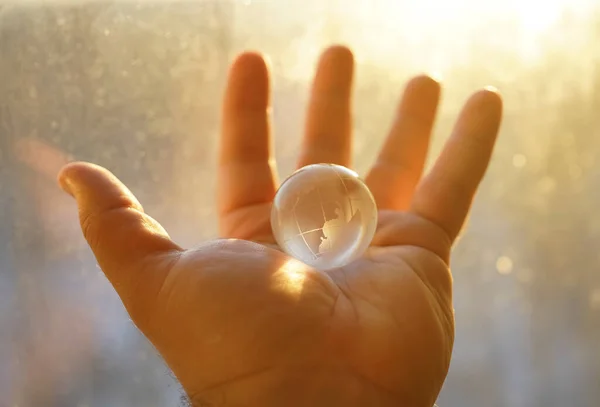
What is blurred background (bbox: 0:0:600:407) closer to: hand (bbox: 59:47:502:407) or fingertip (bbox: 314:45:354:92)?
fingertip (bbox: 314:45:354:92)

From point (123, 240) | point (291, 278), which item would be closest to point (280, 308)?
point (291, 278)

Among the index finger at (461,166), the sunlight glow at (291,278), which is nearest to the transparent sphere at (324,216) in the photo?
the sunlight glow at (291,278)

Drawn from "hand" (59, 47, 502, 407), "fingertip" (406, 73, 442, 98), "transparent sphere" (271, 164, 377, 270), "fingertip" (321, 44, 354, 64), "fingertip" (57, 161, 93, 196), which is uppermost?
"fingertip" (321, 44, 354, 64)

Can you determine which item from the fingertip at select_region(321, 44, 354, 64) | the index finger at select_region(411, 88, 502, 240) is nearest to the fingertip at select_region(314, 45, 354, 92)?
the fingertip at select_region(321, 44, 354, 64)

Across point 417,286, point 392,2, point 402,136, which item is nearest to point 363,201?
point 417,286

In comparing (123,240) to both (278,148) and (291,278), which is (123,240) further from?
(278,148)
